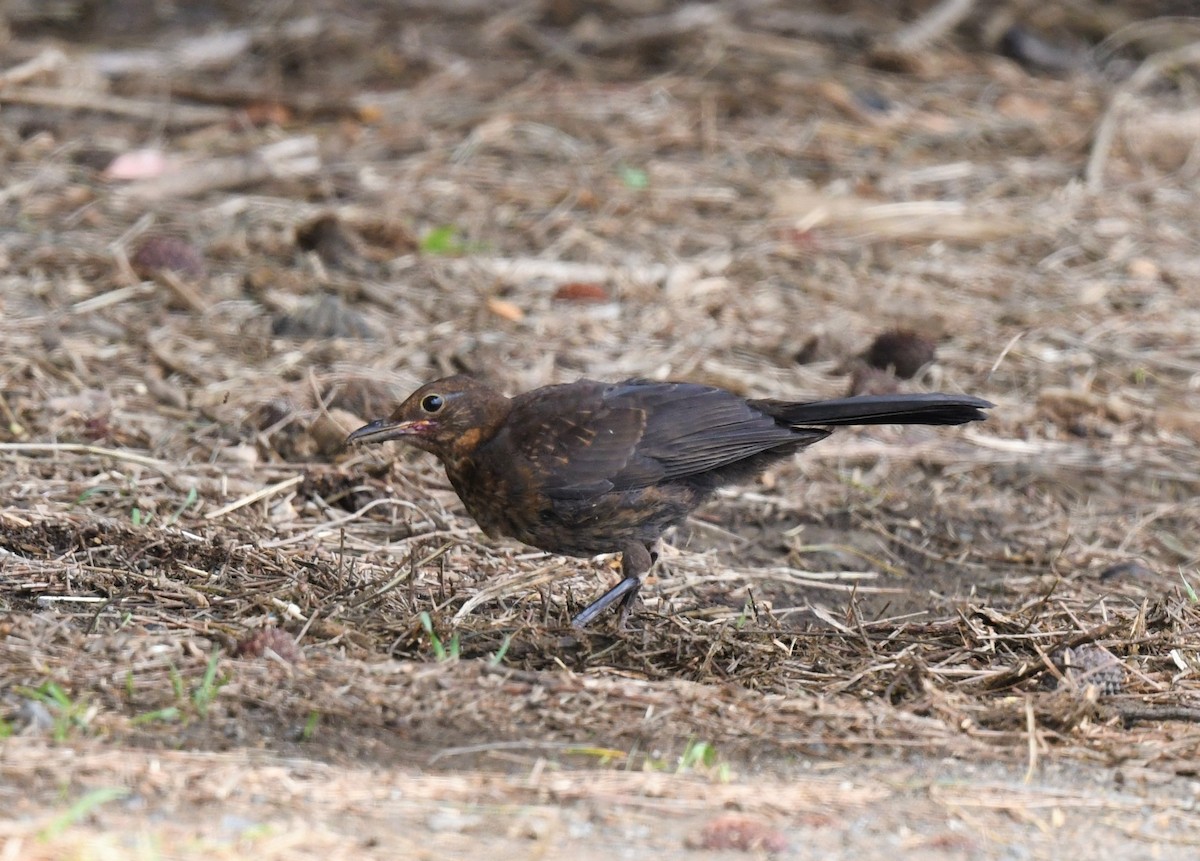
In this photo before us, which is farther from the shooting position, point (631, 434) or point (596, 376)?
point (596, 376)

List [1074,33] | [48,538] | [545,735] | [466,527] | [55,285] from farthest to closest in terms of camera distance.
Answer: [1074,33]
[55,285]
[466,527]
[48,538]
[545,735]

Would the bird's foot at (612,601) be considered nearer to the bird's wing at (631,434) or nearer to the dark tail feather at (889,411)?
the bird's wing at (631,434)

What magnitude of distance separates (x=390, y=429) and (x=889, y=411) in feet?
5.26

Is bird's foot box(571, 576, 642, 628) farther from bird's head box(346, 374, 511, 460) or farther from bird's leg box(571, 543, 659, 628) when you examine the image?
bird's head box(346, 374, 511, 460)

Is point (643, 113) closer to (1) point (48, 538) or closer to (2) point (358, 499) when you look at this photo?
(2) point (358, 499)

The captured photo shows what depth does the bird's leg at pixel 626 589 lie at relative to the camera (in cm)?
473

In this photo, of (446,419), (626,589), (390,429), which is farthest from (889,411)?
(390,429)

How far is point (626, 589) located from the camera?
4828 mm

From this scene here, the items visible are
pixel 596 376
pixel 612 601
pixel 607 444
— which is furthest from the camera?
pixel 596 376

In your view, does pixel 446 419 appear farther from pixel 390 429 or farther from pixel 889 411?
pixel 889 411

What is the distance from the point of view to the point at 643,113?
1016 centimetres

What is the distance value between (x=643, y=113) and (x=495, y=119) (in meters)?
1.02

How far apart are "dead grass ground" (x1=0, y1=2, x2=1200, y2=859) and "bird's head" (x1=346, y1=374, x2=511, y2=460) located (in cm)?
34

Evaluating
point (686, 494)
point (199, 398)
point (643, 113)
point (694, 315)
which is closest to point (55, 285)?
point (199, 398)
